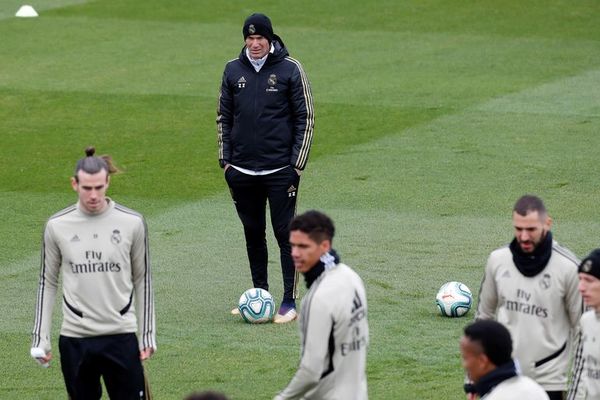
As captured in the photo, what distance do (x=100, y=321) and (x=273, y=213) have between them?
373 centimetres

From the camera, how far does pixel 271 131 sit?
11.9 m

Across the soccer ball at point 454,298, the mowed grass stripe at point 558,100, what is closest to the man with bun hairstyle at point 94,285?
the soccer ball at point 454,298

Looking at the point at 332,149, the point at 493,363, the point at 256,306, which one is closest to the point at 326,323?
the point at 493,363

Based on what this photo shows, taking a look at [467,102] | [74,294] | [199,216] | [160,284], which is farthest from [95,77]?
[74,294]

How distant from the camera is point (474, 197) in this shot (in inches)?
658

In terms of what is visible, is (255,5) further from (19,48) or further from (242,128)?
(242,128)

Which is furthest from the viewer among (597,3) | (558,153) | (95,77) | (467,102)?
(597,3)

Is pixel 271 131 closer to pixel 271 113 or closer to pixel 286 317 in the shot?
pixel 271 113

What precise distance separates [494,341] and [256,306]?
558 centimetres

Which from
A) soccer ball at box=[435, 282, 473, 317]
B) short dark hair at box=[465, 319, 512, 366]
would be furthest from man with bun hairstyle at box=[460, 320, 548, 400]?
soccer ball at box=[435, 282, 473, 317]

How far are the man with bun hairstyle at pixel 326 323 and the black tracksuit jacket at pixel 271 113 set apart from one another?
454cm

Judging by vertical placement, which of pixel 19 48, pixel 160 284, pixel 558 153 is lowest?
pixel 160 284

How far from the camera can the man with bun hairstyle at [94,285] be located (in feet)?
27.7

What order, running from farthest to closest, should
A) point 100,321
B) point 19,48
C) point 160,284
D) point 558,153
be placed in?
point 19,48
point 558,153
point 160,284
point 100,321
